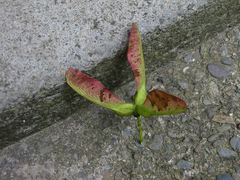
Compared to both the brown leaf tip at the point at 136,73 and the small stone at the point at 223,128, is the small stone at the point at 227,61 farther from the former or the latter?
the brown leaf tip at the point at 136,73

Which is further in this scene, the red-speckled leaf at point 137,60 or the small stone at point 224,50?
the small stone at point 224,50

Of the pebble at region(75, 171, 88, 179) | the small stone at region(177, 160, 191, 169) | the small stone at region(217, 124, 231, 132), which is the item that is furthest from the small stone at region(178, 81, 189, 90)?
the pebble at region(75, 171, 88, 179)

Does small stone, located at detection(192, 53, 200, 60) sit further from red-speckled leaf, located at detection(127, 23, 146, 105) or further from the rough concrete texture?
red-speckled leaf, located at detection(127, 23, 146, 105)

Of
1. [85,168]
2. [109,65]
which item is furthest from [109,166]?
[109,65]

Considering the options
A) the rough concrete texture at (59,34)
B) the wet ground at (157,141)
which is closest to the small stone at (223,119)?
the wet ground at (157,141)

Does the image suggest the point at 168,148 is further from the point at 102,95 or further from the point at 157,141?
the point at 102,95

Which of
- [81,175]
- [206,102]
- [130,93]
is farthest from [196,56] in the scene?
[81,175]
